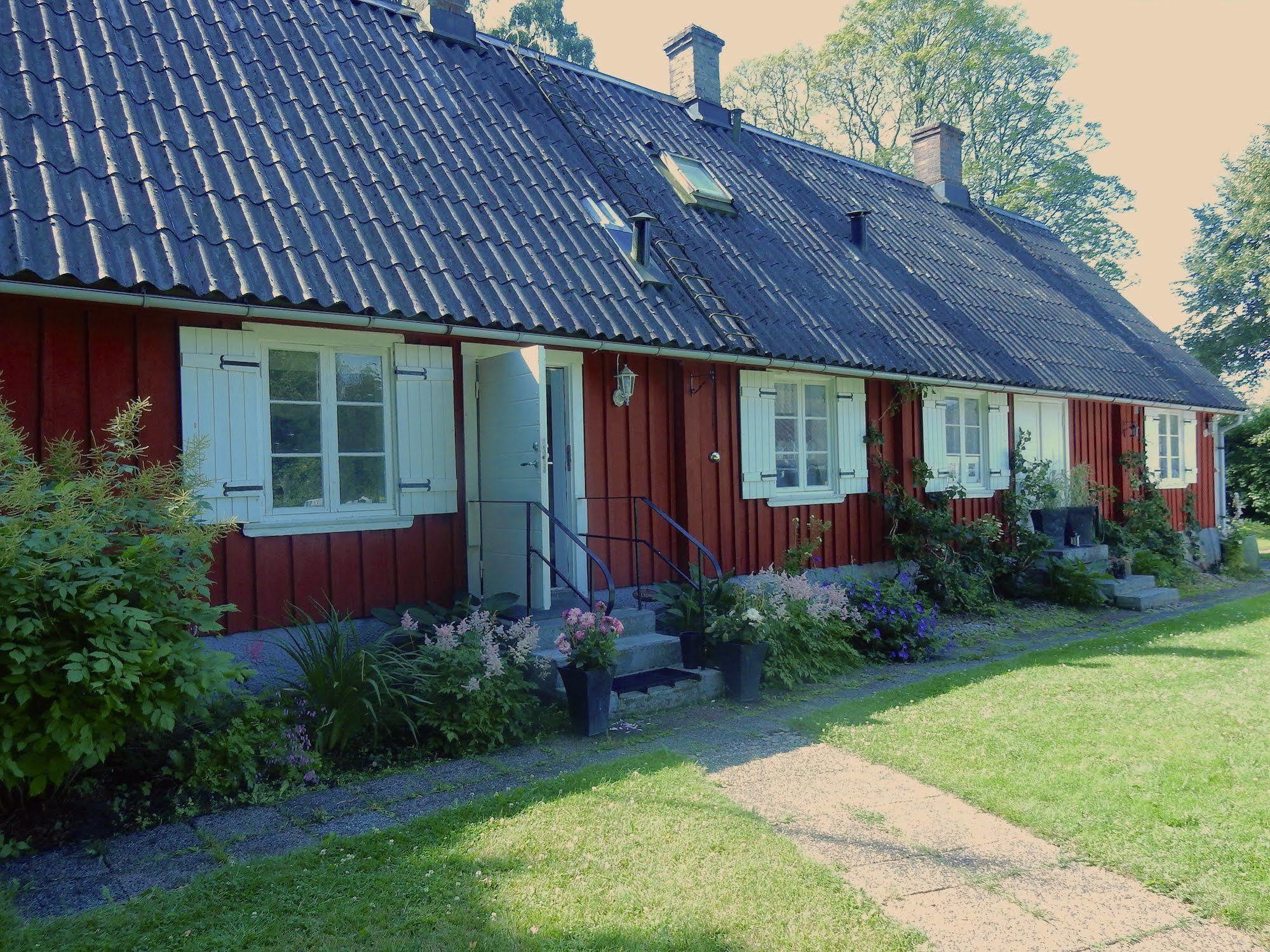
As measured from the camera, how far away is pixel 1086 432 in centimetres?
1447

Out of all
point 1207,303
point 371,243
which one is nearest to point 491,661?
point 371,243

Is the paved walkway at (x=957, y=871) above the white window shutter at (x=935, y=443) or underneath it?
underneath

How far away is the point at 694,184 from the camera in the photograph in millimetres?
10953

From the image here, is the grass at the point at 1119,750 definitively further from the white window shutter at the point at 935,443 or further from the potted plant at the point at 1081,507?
the potted plant at the point at 1081,507

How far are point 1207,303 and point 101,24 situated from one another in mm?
31381

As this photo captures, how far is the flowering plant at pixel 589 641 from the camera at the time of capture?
239 inches

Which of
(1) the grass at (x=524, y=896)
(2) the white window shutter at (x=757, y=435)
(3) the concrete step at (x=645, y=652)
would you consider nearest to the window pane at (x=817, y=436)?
(2) the white window shutter at (x=757, y=435)

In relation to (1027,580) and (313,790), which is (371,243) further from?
(1027,580)

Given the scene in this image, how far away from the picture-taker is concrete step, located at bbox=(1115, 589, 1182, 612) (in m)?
11.5

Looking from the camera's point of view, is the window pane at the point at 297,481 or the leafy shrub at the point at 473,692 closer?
the leafy shrub at the point at 473,692

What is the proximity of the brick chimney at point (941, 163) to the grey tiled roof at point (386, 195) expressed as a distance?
190 inches

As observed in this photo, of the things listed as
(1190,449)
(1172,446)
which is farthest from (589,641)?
(1190,449)

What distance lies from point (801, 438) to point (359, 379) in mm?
5044

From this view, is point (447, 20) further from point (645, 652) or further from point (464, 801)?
point (464, 801)
